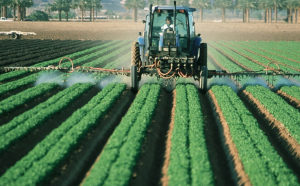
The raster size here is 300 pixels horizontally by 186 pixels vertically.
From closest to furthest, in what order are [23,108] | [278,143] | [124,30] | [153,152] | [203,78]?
[153,152]
[278,143]
[23,108]
[203,78]
[124,30]

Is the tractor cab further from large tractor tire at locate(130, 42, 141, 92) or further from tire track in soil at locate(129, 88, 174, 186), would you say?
tire track in soil at locate(129, 88, 174, 186)

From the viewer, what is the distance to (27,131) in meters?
8.63

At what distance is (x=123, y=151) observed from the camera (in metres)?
7.40

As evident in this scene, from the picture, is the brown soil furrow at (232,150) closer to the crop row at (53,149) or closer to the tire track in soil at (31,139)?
the crop row at (53,149)

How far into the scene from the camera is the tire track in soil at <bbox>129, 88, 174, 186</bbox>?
6707 millimetres

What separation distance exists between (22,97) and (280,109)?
820cm

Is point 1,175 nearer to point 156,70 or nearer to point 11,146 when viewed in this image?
point 11,146


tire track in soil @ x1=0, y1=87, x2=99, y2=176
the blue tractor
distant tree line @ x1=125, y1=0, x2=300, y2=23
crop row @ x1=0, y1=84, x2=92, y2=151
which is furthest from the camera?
distant tree line @ x1=125, y1=0, x2=300, y2=23

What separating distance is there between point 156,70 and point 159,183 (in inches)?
272

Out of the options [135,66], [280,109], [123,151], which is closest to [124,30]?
[135,66]

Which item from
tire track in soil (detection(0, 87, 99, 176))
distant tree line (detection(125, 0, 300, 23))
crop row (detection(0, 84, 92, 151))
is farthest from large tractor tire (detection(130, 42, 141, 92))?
distant tree line (detection(125, 0, 300, 23))

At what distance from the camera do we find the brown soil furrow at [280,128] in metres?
8.27

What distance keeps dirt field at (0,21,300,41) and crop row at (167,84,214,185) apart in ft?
123

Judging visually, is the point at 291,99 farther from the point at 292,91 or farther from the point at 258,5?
the point at 258,5
